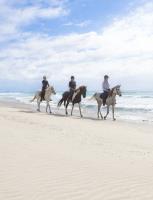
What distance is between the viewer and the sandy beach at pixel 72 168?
6.64 meters

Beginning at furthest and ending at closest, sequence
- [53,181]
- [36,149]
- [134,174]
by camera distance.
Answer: [36,149]
[134,174]
[53,181]

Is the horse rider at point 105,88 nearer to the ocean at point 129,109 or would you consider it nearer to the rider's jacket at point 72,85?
the ocean at point 129,109

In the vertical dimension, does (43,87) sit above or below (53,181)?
above

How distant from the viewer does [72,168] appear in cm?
→ 845

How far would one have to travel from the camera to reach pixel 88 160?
377 inches

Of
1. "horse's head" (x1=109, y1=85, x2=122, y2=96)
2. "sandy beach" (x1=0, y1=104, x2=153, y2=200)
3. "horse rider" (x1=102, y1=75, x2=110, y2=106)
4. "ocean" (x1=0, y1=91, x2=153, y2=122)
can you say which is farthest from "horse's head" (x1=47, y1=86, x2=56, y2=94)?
"sandy beach" (x1=0, y1=104, x2=153, y2=200)

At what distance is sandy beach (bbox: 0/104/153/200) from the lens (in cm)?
664

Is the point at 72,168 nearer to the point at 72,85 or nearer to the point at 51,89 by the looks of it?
the point at 72,85

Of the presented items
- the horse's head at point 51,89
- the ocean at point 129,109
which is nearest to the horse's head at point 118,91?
the ocean at point 129,109

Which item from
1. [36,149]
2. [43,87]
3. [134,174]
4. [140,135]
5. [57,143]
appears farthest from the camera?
[43,87]

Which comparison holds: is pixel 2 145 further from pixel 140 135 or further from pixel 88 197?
pixel 140 135

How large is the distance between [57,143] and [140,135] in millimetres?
5160

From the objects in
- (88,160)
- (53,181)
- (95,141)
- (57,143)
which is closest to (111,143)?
(95,141)

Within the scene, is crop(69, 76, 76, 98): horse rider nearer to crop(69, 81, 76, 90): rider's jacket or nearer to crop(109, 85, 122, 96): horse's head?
crop(69, 81, 76, 90): rider's jacket
